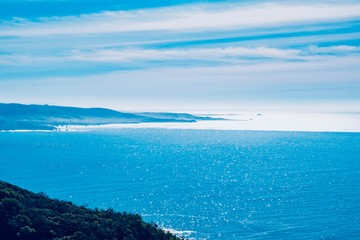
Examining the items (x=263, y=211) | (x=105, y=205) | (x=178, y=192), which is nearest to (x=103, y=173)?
(x=178, y=192)

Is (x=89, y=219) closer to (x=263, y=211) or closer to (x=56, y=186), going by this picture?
(x=263, y=211)

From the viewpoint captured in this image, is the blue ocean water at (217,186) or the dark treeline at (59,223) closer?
the dark treeline at (59,223)

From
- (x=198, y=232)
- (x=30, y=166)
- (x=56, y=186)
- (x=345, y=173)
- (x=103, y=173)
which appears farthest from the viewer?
(x=30, y=166)

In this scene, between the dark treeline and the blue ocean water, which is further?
the blue ocean water
